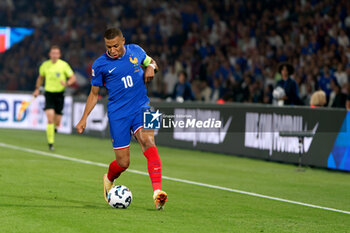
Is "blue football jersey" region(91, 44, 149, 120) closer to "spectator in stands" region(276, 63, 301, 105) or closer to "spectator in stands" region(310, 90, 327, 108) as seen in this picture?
"spectator in stands" region(310, 90, 327, 108)

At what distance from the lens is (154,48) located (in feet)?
97.9

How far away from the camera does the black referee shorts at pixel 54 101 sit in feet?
60.0

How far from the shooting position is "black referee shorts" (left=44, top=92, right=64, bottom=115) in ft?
60.0

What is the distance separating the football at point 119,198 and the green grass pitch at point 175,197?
0.46ft

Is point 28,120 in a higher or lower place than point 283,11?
lower

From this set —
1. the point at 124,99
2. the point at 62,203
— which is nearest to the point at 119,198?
the point at 62,203

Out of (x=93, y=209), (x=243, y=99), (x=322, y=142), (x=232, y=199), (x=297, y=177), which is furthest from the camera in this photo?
(x=243, y=99)

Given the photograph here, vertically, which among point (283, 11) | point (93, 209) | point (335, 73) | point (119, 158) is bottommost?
point (93, 209)

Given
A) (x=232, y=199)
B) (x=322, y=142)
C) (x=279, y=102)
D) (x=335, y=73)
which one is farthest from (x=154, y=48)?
(x=232, y=199)

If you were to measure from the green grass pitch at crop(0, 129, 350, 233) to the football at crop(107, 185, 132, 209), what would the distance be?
14cm

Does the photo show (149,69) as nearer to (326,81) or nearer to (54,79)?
(54,79)

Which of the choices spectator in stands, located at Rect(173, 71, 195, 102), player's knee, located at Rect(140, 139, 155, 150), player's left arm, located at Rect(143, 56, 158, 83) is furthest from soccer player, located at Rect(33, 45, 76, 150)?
player's knee, located at Rect(140, 139, 155, 150)

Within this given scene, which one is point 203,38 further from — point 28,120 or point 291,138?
point 291,138

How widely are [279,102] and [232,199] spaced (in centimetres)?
744
